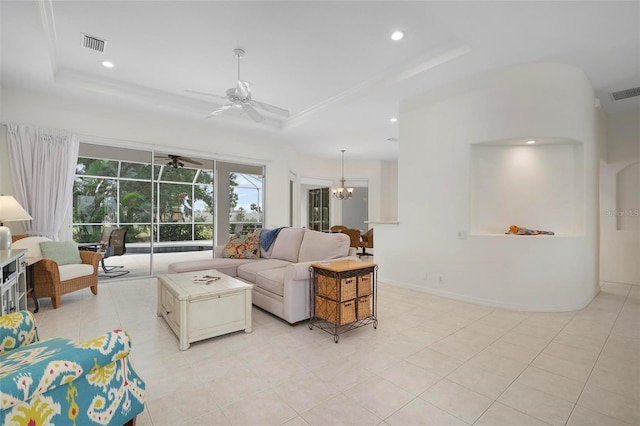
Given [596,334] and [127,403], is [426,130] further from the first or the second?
[127,403]

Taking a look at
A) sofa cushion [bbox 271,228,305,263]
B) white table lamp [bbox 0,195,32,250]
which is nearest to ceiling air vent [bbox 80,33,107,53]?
white table lamp [bbox 0,195,32,250]

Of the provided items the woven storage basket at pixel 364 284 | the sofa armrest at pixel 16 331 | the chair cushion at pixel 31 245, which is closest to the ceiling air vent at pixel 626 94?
the woven storage basket at pixel 364 284

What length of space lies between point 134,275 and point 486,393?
5780 mm

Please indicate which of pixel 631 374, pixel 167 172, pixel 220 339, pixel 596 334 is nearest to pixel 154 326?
pixel 220 339

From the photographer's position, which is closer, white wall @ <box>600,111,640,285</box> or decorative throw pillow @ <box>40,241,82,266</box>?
decorative throw pillow @ <box>40,241,82,266</box>

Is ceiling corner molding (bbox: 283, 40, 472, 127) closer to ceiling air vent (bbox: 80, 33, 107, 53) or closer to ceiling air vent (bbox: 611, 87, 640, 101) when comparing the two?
ceiling air vent (bbox: 611, 87, 640, 101)

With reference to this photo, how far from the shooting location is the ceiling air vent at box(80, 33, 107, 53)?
3316mm

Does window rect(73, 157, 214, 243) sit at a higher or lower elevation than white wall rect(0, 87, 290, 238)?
lower

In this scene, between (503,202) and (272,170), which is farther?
(272,170)

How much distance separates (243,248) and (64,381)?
132 inches

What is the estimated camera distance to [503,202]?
13.5 ft

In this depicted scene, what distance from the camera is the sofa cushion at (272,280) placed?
10.6 feet

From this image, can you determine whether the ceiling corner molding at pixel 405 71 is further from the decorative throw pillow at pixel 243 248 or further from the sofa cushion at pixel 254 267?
the sofa cushion at pixel 254 267

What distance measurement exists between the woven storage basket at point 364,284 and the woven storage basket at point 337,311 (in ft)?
0.44
